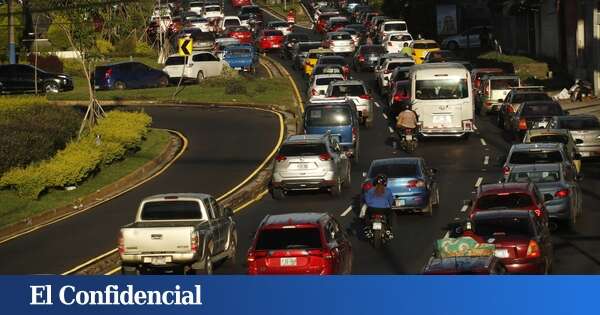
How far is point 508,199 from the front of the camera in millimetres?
28297

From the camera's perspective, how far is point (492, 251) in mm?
22094

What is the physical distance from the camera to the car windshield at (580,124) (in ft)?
139

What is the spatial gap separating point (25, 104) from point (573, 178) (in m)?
23.4

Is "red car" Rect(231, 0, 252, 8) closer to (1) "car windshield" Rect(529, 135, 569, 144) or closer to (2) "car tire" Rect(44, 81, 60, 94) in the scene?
(2) "car tire" Rect(44, 81, 60, 94)

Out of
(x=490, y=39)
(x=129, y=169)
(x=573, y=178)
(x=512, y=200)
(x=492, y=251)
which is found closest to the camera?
(x=492, y=251)

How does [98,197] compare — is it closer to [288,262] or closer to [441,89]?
[441,89]

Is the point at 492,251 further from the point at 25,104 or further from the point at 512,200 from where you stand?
the point at 25,104

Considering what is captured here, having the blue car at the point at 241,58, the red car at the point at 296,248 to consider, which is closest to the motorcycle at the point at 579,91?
the blue car at the point at 241,58

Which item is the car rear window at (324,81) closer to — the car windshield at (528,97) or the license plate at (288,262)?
the car windshield at (528,97)

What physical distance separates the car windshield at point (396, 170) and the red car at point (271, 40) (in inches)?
2065

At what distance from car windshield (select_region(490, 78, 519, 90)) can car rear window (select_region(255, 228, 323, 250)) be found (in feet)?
105

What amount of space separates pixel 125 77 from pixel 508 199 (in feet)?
134

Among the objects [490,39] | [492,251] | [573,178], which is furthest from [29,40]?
[492,251]

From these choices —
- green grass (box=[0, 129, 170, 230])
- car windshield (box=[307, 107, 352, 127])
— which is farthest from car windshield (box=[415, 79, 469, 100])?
green grass (box=[0, 129, 170, 230])
